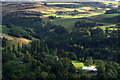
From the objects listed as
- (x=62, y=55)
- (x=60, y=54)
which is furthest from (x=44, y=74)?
(x=60, y=54)

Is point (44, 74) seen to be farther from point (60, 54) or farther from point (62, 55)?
point (60, 54)

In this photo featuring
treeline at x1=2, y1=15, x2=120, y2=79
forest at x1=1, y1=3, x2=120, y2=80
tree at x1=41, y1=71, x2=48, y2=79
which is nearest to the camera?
tree at x1=41, y1=71, x2=48, y2=79

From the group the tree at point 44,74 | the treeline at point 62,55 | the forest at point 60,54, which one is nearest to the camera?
the tree at point 44,74

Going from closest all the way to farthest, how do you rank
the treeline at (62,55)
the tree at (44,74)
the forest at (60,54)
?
the tree at (44,74), the forest at (60,54), the treeline at (62,55)

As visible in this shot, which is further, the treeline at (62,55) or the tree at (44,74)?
the treeline at (62,55)

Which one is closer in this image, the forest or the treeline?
the forest

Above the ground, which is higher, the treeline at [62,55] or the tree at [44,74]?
the treeline at [62,55]

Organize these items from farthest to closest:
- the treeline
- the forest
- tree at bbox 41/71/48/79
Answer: the treeline → the forest → tree at bbox 41/71/48/79

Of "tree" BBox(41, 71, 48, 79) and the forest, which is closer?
"tree" BBox(41, 71, 48, 79)

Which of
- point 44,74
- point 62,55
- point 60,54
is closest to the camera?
point 44,74

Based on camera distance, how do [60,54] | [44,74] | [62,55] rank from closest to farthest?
[44,74] < [62,55] < [60,54]

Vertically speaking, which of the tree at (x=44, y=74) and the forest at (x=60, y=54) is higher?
the forest at (x=60, y=54)

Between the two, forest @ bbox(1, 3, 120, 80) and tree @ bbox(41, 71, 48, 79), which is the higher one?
forest @ bbox(1, 3, 120, 80)
